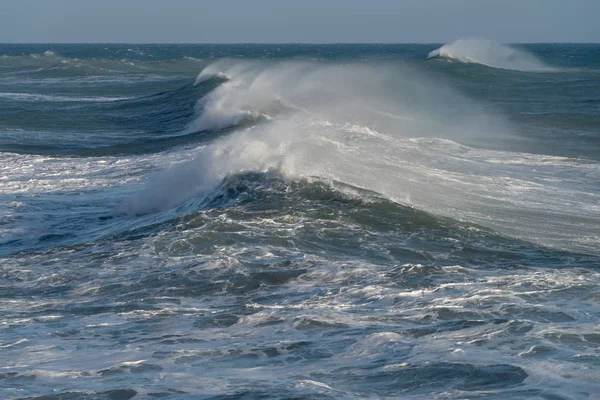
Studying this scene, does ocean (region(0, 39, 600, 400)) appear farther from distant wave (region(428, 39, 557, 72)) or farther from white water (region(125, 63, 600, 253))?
distant wave (region(428, 39, 557, 72))

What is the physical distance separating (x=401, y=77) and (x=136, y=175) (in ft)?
96.7

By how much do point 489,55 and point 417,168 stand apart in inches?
2027

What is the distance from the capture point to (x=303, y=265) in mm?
10344

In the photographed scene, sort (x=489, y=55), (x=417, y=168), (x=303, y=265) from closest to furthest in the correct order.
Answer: (x=303, y=265) → (x=417, y=168) → (x=489, y=55)

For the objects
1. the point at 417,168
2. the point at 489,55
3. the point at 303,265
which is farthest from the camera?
the point at 489,55

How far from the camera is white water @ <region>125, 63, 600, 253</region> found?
44.3ft

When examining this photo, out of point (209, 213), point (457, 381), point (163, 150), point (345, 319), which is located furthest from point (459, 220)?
point (163, 150)

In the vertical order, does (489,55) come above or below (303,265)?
above

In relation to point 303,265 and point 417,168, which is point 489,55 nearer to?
point 417,168

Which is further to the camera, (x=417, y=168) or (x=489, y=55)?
(x=489, y=55)

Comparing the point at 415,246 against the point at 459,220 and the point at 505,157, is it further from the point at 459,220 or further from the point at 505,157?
the point at 505,157

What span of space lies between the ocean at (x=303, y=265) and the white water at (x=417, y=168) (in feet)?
0.22

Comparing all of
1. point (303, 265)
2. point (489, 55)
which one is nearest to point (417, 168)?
point (303, 265)

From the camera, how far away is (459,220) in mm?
12914
